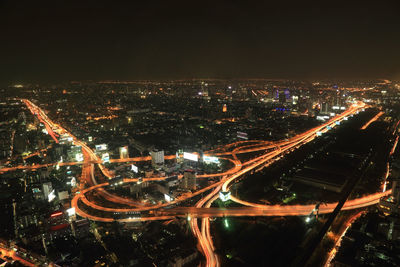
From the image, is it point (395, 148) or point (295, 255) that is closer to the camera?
point (295, 255)

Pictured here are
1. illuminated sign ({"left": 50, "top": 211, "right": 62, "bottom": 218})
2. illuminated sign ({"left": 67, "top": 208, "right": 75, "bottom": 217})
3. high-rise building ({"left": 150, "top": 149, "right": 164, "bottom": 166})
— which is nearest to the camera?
illuminated sign ({"left": 50, "top": 211, "right": 62, "bottom": 218})

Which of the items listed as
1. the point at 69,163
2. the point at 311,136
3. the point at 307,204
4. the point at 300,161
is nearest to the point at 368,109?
the point at 311,136

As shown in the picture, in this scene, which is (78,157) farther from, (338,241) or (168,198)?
(338,241)

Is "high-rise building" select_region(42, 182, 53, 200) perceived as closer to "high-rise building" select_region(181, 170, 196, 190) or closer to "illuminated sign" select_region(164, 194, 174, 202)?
"illuminated sign" select_region(164, 194, 174, 202)

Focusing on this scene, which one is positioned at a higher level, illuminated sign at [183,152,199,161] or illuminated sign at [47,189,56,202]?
illuminated sign at [183,152,199,161]

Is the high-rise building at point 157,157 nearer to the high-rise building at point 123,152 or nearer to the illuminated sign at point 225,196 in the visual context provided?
the high-rise building at point 123,152

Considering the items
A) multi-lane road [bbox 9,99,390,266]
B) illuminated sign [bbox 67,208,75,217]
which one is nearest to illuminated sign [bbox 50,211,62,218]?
illuminated sign [bbox 67,208,75,217]

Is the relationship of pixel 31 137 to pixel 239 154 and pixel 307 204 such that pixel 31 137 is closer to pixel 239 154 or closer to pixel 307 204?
pixel 239 154

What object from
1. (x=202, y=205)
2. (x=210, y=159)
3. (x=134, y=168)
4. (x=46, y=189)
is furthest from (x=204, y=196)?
(x=46, y=189)
